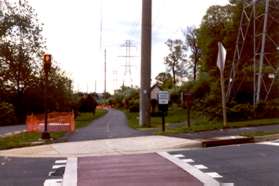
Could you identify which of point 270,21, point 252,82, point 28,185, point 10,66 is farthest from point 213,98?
point 10,66

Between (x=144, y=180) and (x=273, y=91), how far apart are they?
Result: 30.8 meters

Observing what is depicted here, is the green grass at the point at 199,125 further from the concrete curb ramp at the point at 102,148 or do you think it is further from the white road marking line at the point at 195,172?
the white road marking line at the point at 195,172

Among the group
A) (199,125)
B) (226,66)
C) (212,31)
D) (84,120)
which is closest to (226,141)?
(199,125)

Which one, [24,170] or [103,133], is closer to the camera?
[24,170]

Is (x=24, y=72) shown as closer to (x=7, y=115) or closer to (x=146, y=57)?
(x=7, y=115)

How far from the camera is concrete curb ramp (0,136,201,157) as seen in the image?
18031 mm

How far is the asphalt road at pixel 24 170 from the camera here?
40.4ft

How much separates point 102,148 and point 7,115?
4762 centimetres

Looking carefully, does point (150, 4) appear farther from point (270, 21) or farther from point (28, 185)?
point (28, 185)

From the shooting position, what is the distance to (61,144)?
21141mm

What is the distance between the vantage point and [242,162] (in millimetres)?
13773

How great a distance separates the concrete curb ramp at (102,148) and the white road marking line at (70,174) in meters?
2.16

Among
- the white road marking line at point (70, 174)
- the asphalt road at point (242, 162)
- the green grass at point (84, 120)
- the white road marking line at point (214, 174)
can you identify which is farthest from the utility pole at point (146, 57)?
the white road marking line at point (214, 174)

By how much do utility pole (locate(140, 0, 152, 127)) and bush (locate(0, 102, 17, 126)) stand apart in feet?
94.9
